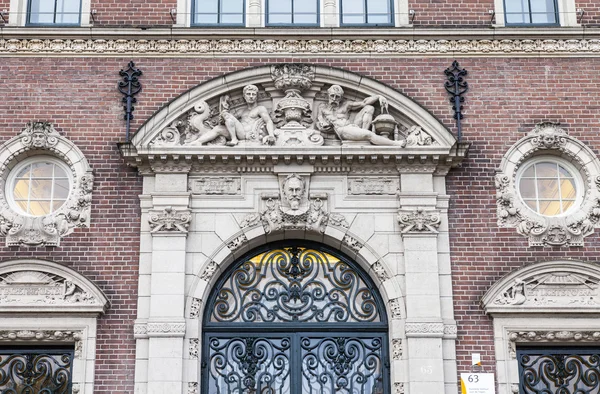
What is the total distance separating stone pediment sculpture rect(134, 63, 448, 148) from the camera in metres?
15.5

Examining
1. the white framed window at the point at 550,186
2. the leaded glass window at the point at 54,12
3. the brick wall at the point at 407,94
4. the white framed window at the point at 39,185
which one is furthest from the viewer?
the leaded glass window at the point at 54,12

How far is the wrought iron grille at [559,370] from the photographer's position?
48.1ft

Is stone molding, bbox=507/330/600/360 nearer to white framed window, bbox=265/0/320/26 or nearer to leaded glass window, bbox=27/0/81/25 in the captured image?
white framed window, bbox=265/0/320/26

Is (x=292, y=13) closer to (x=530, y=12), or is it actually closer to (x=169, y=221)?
(x=530, y=12)

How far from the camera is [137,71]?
16094mm

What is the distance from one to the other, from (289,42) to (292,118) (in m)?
1.45

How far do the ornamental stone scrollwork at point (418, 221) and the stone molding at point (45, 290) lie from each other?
184 inches

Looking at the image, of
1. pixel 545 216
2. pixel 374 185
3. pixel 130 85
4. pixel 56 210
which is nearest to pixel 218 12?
pixel 130 85

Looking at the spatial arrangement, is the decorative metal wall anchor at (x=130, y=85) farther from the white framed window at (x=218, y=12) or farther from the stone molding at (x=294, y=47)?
the white framed window at (x=218, y=12)

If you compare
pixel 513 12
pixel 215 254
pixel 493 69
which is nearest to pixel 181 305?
pixel 215 254

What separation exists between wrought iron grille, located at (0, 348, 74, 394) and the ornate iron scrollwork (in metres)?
2.35

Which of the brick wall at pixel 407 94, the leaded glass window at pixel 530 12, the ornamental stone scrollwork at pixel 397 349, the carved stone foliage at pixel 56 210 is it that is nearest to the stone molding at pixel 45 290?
the brick wall at pixel 407 94

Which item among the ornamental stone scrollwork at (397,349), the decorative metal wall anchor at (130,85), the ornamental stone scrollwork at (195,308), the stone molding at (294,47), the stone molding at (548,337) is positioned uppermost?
the stone molding at (294,47)

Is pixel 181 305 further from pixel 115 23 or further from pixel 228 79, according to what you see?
pixel 115 23
